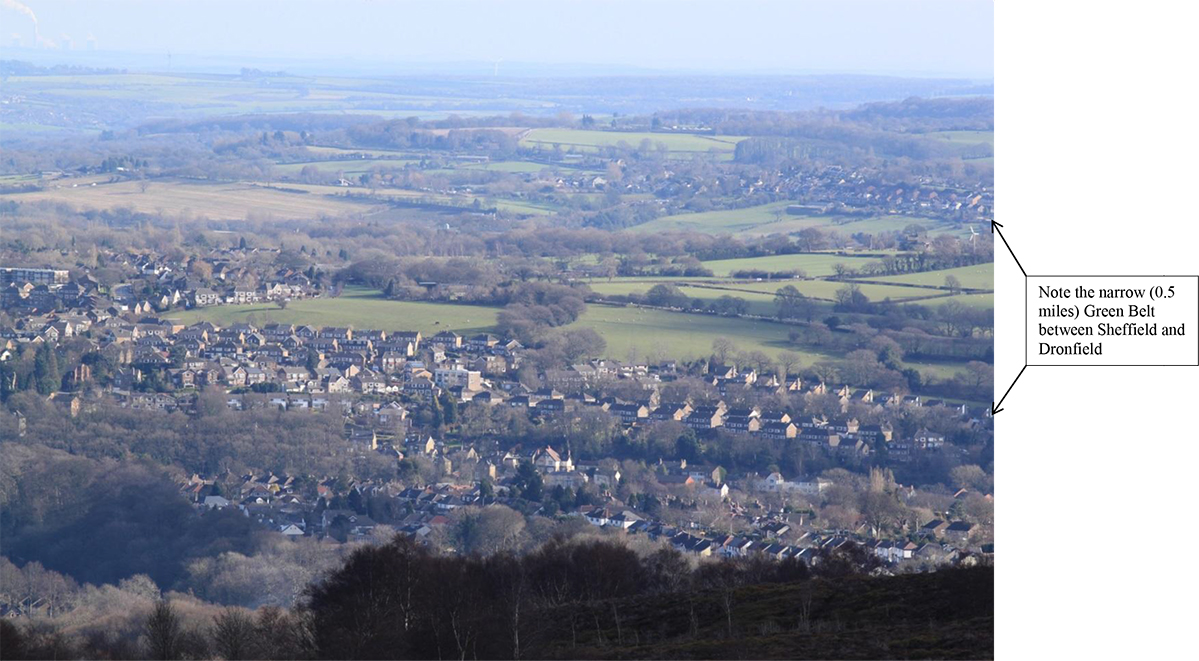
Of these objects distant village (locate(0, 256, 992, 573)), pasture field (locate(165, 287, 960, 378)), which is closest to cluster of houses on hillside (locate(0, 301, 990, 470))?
Answer: distant village (locate(0, 256, 992, 573))

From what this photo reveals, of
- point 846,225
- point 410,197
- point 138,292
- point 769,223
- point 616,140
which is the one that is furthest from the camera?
point 616,140

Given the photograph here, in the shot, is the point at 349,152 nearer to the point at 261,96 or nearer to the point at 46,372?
the point at 261,96

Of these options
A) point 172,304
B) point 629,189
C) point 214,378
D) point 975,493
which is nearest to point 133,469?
point 214,378

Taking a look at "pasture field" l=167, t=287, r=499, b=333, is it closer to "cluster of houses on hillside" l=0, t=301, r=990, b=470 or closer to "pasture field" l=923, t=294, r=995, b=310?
"cluster of houses on hillside" l=0, t=301, r=990, b=470

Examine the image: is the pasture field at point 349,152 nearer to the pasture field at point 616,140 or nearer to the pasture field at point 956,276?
the pasture field at point 616,140

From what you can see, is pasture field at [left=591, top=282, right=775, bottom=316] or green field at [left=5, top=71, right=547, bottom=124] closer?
pasture field at [left=591, top=282, right=775, bottom=316]

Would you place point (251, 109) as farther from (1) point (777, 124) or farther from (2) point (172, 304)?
(2) point (172, 304)

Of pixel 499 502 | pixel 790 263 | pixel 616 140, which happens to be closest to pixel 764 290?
pixel 790 263
